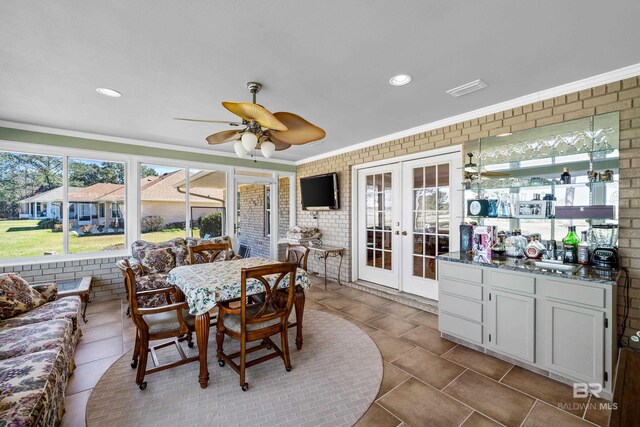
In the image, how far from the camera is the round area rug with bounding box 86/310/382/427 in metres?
1.87

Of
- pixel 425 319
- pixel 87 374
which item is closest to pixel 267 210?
pixel 425 319

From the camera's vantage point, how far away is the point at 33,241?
3.87 m

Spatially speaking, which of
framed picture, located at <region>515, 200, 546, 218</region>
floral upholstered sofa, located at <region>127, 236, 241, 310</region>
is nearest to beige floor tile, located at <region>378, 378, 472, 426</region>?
framed picture, located at <region>515, 200, 546, 218</region>

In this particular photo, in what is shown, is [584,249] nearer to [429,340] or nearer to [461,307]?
[461,307]

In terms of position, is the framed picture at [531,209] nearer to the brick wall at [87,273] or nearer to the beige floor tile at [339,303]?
the beige floor tile at [339,303]

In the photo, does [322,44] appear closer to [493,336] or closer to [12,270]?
[493,336]

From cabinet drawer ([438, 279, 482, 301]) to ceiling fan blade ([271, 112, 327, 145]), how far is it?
1.96 meters

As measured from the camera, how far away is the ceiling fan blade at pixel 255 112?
1.85m

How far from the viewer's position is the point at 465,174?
3.34m

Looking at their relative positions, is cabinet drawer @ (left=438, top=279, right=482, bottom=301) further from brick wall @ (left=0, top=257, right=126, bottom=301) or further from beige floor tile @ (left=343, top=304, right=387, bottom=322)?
brick wall @ (left=0, top=257, right=126, bottom=301)

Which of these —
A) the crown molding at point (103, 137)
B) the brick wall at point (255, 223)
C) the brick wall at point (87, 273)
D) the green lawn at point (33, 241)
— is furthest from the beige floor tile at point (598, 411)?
the green lawn at point (33, 241)

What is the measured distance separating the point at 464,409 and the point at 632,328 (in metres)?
1.61

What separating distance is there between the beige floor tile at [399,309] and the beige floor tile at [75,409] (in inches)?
123

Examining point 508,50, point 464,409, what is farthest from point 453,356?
point 508,50
